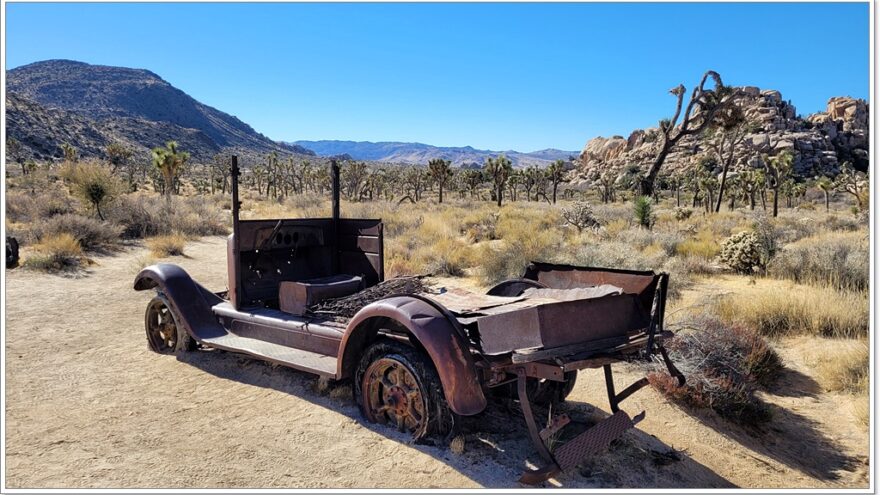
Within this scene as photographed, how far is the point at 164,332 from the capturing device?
641 centimetres

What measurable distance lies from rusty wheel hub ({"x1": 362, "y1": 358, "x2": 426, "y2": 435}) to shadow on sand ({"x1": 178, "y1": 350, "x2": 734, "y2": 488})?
10 centimetres

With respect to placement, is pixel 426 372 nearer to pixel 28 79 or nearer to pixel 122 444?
pixel 122 444

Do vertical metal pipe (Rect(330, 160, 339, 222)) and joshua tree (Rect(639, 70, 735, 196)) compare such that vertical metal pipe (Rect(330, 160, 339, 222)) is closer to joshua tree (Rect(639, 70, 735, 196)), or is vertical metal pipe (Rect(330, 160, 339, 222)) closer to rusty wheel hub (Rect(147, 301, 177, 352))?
rusty wheel hub (Rect(147, 301, 177, 352))

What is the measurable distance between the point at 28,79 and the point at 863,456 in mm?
157436

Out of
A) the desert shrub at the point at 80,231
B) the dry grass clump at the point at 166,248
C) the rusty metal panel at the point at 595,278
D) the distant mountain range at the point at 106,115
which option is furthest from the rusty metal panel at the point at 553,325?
the distant mountain range at the point at 106,115

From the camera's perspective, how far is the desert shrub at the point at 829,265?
881cm

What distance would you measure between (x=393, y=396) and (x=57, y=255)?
11223mm

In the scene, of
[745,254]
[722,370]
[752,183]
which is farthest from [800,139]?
[722,370]

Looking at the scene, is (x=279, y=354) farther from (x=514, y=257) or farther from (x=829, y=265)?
(x=829, y=265)

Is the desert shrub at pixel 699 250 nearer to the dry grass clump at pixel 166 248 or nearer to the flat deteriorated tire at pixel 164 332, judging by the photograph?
the flat deteriorated tire at pixel 164 332

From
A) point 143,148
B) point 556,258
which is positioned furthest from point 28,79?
point 556,258

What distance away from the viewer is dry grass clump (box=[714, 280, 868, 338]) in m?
6.96

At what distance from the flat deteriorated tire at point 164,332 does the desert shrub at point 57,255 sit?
703 centimetres

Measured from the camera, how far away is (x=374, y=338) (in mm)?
4414
